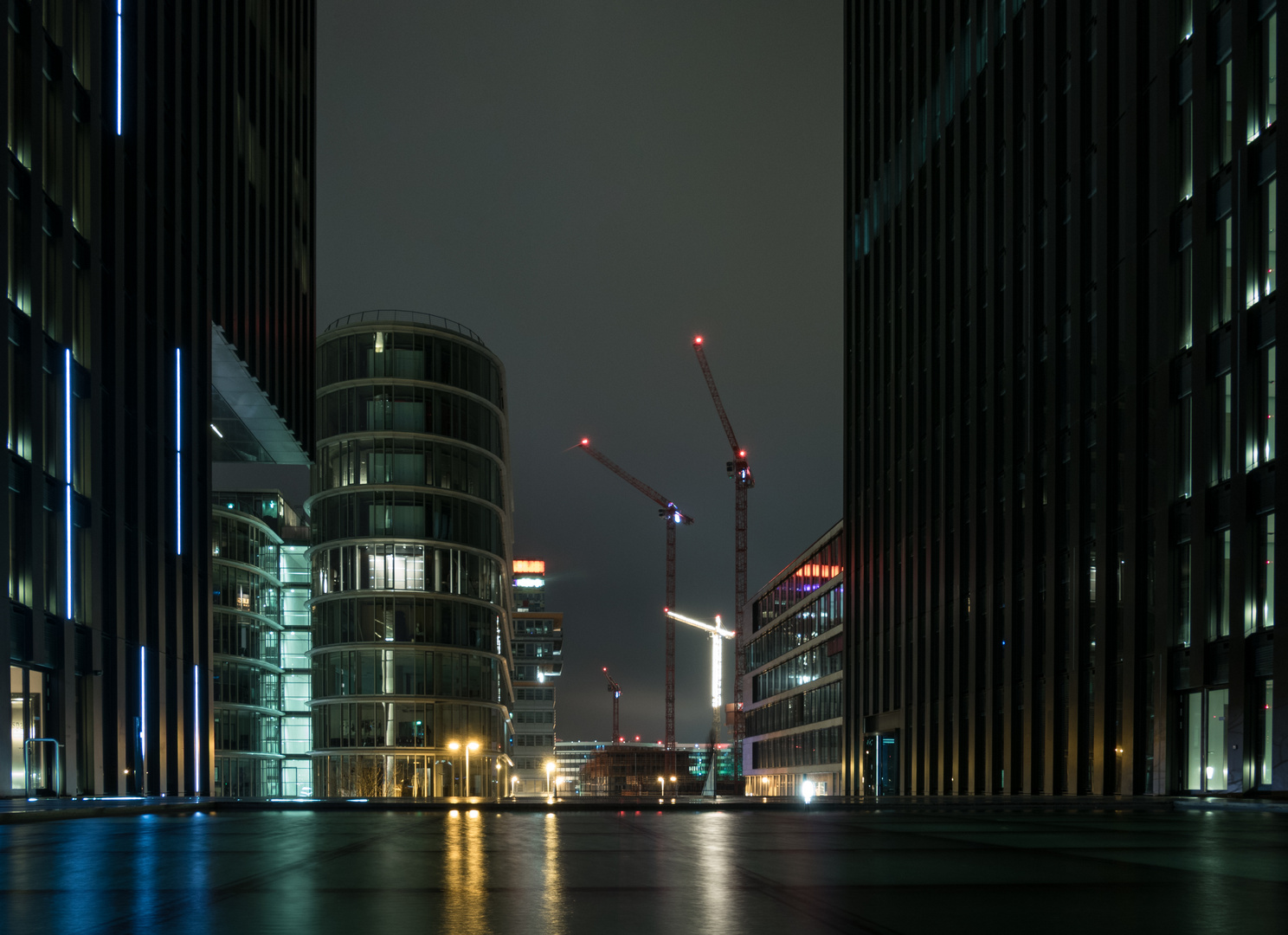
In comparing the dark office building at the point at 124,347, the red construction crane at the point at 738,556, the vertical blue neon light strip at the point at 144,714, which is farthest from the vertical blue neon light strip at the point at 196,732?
the red construction crane at the point at 738,556

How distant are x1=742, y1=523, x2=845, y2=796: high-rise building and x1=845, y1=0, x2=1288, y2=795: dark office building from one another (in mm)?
15873

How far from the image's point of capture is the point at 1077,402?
4219 centimetres

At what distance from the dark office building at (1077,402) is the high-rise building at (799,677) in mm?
15873

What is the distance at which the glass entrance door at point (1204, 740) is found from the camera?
3294cm

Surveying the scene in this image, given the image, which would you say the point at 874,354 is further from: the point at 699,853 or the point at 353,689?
the point at 699,853

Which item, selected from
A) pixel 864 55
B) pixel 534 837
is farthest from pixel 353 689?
pixel 534 837

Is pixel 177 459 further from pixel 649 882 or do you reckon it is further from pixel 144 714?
pixel 649 882

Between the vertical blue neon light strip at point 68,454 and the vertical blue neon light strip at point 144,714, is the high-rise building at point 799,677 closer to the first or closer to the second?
the vertical blue neon light strip at point 144,714

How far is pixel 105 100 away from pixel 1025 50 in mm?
31623

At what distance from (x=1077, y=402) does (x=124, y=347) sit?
29751 mm

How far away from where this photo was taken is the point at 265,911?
5.50 meters

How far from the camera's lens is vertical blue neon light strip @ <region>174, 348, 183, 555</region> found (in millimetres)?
43531

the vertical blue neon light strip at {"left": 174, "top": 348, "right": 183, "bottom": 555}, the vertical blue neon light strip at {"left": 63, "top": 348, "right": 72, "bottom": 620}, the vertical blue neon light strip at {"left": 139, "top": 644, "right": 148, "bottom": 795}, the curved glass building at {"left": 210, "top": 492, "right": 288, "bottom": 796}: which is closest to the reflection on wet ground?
the vertical blue neon light strip at {"left": 63, "top": 348, "right": 72, "bottom": 620}

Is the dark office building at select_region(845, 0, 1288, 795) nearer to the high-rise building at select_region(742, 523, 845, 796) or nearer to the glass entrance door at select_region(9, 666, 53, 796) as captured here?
the high-rise building at select_region(742, 523, 845, 796)
